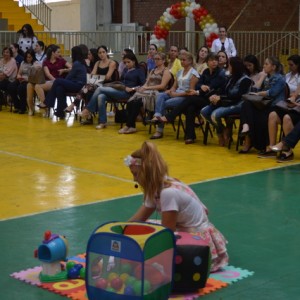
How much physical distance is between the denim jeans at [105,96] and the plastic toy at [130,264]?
27.3 ft

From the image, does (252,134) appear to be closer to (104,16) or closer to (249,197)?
(249,197)

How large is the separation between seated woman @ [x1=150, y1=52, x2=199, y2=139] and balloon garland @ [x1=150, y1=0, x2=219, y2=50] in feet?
19.0

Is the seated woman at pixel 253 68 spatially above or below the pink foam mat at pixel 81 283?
above

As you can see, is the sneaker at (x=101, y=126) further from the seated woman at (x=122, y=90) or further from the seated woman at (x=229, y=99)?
the seated woman at (x=229, y=99)

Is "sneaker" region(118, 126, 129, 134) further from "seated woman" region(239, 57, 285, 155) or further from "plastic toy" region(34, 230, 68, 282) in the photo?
"plastic toy" region(34, 230, 68, 282)

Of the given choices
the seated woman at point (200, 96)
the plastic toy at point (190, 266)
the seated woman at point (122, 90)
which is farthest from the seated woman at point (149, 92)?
the plastic toy at point (190, 266)

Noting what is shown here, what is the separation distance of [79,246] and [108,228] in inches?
50.6

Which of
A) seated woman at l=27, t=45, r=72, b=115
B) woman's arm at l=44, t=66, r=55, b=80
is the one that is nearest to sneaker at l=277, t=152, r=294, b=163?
seated woman at l=27, t=45, r=72, b=115

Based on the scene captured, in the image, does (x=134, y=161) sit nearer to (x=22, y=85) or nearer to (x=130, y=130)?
(x=130, y=130)

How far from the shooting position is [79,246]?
5578 mm

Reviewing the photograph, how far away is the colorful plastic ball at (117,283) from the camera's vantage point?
13.7ft

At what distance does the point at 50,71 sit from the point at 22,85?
0.82 metres

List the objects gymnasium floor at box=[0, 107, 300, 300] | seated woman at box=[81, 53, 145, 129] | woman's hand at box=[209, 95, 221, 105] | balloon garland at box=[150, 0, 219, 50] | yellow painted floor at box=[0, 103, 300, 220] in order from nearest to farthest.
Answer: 1. gymnasium floor at box=[0, 107, 300, 300]
2. yellow painted floor at box=[0, 103, 300, 220]
3. woman's hand at box=[209, 95, 221, 105]
4. seated woman at box=[81, 53, 145, 129]
5. balloon garland at box=[150, 0, 219, 50]

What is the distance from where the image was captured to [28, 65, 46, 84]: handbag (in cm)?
1456
